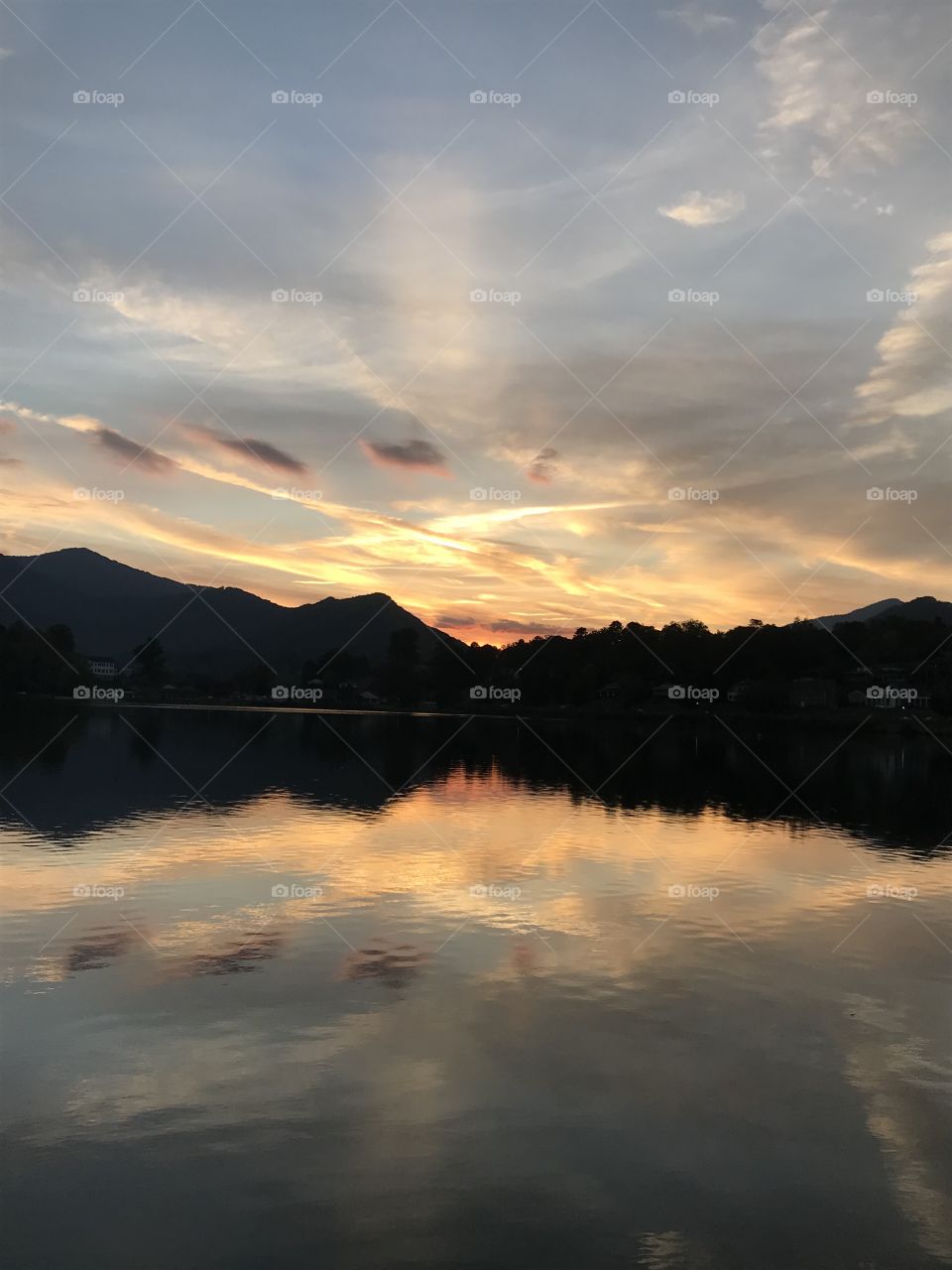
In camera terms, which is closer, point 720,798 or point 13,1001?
point 13,1001

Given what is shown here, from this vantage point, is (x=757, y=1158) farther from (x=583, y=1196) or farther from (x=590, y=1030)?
(x=590, y=1030)

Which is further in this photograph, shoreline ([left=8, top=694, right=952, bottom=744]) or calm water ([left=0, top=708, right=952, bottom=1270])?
shoreline ([left=8, top=694, right=952, bottom=744])

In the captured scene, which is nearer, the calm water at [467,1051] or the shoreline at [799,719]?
the calm water at [467,1051]

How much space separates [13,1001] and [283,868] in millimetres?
→ 11518

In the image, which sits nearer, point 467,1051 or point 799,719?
point 467,1051

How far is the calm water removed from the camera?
904 cm

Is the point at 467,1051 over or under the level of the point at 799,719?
under

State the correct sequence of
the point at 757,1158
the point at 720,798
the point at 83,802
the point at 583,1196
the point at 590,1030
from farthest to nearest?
the point at 720,798
the point at 83,802
the point at 590,1030
the point at 757,1158
the point at 583,1196

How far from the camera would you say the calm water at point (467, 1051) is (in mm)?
9039

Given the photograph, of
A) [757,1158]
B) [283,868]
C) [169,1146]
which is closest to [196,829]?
[283,868]

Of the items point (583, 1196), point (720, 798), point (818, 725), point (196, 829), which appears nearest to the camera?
point (583, 1196)

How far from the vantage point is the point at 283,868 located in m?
25.9

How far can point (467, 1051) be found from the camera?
13414mm

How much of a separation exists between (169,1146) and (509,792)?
40.4m
